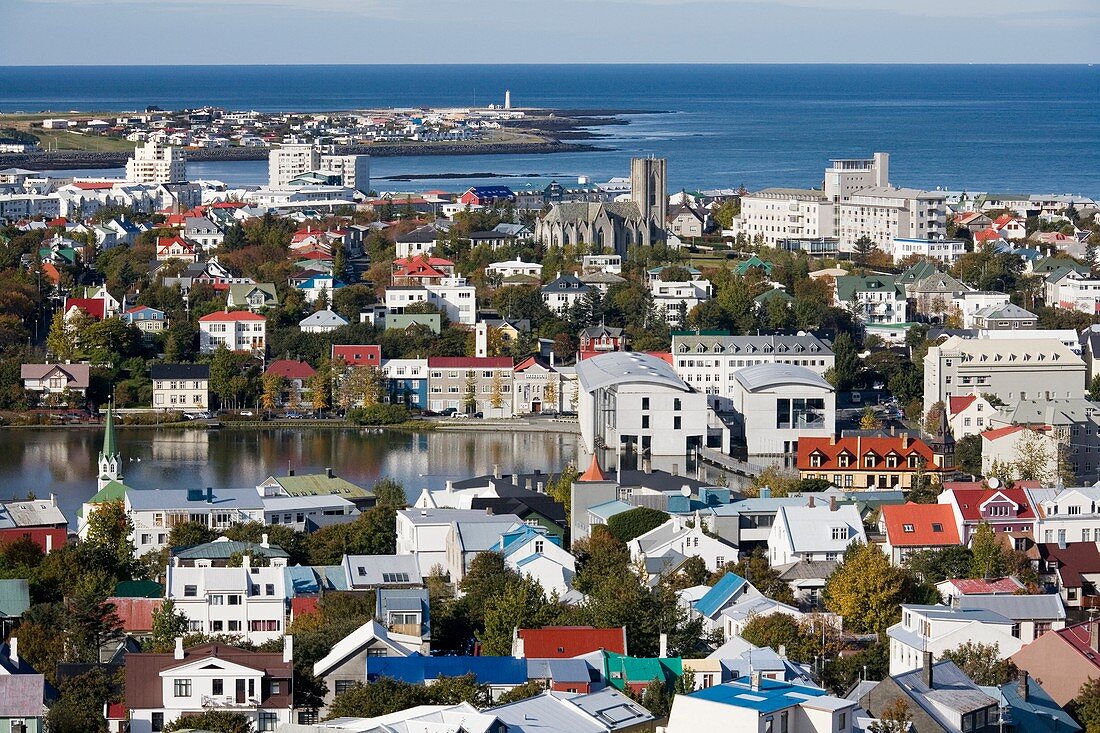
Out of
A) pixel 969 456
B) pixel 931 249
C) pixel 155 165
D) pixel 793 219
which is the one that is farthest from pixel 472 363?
pixel 155 165

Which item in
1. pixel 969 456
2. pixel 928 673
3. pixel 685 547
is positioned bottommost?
pixel 969 456

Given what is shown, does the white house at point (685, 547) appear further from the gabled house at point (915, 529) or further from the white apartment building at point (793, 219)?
the white apartment building at point (793, 219)

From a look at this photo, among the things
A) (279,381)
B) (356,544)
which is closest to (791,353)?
(279,381)

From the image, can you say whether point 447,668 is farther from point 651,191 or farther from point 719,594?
point 651,191

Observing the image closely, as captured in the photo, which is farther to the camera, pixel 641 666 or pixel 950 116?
pixel 950 116

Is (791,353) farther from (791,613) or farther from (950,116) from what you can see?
(950,116)

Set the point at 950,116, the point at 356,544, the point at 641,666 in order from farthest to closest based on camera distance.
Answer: the point at 950,116 → the point at 356,544 → the point at 641,666

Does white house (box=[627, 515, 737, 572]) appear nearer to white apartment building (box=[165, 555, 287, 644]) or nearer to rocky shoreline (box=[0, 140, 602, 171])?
white apartment building (box=[165, 555, 287, 644])

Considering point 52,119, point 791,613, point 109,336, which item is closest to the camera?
point 791,613
